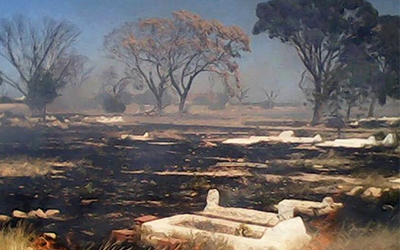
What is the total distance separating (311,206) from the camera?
7.51ft

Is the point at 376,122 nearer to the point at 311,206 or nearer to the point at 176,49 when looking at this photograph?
the point at 311,206

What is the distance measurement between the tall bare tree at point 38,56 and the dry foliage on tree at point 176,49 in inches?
7.8

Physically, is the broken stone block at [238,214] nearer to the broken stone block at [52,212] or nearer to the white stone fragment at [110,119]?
the white stone fragment at [110,119]

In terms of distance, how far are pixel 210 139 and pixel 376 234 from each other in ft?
2.68

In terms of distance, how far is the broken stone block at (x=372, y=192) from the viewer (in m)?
2.32

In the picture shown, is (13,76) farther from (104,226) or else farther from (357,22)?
(357,22)

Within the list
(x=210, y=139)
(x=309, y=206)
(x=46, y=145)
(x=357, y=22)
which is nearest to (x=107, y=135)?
(x=46, y=145)

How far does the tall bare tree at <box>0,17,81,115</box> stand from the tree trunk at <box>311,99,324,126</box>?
1.07 m

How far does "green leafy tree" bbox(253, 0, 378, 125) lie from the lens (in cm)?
234

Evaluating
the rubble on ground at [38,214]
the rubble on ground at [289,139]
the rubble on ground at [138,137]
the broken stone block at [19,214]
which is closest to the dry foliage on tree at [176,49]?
the rubble on ground at [138,137]

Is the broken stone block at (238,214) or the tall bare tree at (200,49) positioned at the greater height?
the tall bare tree at (200,49)

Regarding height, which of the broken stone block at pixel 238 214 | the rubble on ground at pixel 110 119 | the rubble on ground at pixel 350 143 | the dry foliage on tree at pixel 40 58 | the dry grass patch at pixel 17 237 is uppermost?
the dry foliage on tree at pixel 40 58

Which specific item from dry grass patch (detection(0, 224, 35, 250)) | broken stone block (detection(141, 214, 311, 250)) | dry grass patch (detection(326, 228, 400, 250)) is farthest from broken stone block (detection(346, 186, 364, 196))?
dry grass patch (detection(0, 224, 35, 250))

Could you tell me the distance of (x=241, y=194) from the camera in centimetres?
232
